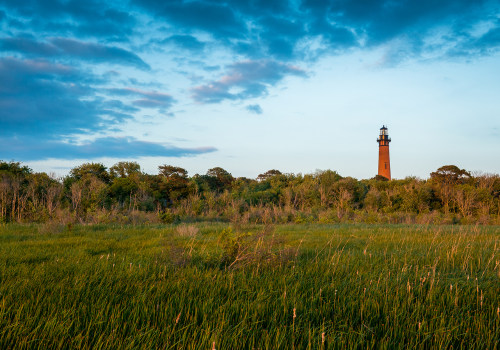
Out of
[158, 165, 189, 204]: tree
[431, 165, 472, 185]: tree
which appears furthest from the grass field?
[431, 165, 472, 185]: tree

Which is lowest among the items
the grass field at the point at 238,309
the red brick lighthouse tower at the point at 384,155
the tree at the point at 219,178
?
the grass field at the point at 238,309

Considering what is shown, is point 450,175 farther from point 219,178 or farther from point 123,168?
point 123,168

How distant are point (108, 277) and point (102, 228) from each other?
8.32 m

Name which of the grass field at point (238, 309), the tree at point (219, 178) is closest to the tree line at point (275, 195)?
the tree at point (219, 178)

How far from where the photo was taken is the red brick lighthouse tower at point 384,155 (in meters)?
71.0

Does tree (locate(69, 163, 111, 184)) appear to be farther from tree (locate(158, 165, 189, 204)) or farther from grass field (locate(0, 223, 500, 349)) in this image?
grass field (locate(0, 223, 500, 349))

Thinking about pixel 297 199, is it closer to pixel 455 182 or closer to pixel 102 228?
pixel 455 182

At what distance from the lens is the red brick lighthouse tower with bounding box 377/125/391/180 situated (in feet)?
233

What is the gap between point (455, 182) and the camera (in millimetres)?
32500

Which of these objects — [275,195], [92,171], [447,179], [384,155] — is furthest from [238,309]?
[384,155]

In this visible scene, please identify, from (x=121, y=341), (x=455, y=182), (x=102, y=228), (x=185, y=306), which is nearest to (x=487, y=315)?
(x=185, y=306)

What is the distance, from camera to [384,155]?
71312 millimetres

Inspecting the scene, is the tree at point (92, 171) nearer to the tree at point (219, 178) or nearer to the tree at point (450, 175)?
the tree at point (219, 178)

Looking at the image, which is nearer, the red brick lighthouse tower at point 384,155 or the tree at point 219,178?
the tree at point 219,178
